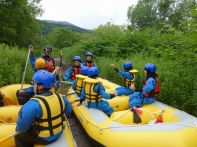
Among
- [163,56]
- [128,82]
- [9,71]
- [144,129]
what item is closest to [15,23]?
[9,71]

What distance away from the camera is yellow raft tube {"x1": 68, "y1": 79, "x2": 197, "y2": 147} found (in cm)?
471

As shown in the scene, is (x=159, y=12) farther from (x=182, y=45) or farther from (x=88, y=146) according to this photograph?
(x=88, y=146)

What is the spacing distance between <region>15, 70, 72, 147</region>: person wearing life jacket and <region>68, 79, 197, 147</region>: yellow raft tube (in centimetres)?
104

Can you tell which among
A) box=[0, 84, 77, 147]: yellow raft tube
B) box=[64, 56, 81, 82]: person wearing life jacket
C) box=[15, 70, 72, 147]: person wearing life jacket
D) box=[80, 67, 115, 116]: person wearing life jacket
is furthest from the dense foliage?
box=[15, 70, 72, 147]: person wearing life jacket

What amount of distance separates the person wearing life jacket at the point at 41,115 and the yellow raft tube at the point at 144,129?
1.04 m

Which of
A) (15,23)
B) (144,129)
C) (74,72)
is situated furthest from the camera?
(15,23)

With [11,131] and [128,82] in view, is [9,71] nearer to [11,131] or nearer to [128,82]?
[128,82]

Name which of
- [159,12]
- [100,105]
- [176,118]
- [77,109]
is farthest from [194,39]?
[159,12]

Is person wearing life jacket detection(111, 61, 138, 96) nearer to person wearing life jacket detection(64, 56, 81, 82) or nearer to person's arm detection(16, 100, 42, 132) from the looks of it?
Answer: person wearing life jacket detection(64, 56, 81, 82)

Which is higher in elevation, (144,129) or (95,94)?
(95,94)

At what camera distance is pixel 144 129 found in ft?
16.2

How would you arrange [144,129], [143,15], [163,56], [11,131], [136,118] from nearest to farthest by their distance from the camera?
[11,131]
[144,129]
[136,118]
[163,56]
[143,15]

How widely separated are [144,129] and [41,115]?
5.74 ft

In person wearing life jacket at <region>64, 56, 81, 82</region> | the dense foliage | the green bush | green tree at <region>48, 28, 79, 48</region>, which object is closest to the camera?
the dense foliage
